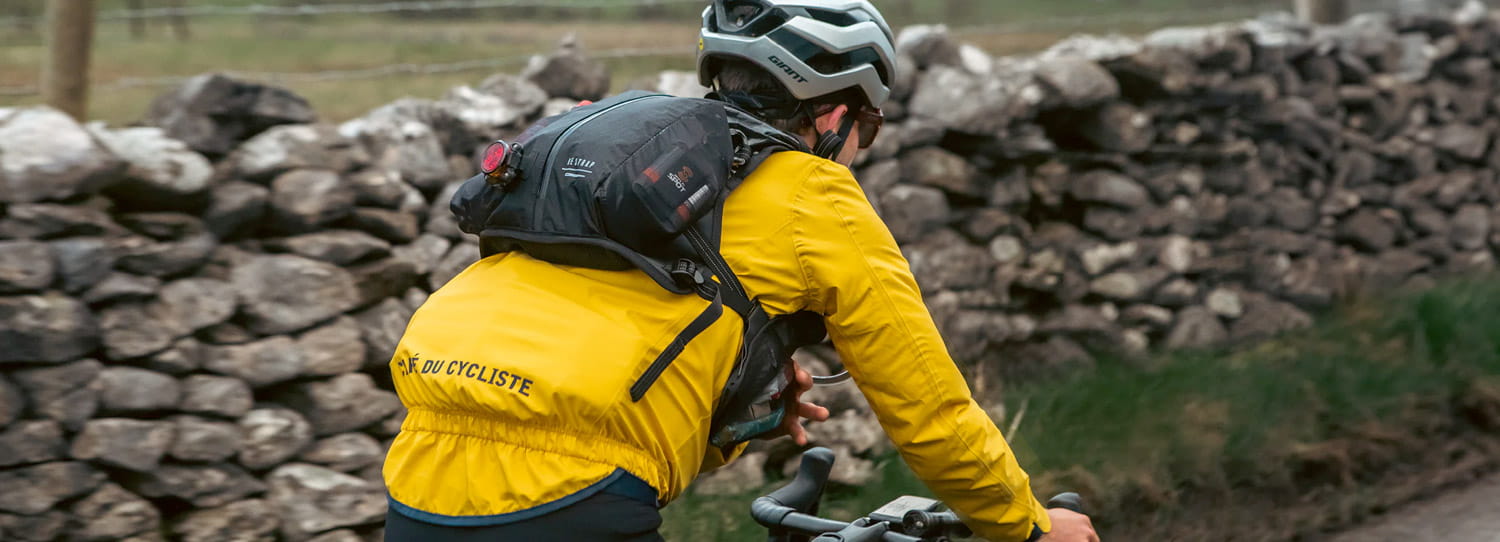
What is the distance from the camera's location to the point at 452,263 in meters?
4.62

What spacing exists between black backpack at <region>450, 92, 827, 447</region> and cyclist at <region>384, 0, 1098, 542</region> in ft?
0.09

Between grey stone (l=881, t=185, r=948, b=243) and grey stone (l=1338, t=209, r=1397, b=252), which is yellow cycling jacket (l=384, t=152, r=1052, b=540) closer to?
grey stone (l=881, t=185, r=948, b=243)

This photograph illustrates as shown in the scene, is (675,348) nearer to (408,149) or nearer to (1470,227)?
(408,149)

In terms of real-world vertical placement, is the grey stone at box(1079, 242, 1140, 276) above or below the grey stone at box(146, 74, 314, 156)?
below

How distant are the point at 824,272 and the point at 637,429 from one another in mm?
377

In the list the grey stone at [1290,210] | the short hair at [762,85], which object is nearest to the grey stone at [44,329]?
the short hair at [762,85]

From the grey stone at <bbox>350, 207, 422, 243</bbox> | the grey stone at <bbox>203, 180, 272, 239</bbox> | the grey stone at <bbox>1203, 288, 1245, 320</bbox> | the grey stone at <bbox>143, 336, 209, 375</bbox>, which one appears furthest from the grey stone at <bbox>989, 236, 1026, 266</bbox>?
the grey stone at <bbox>143, 336, 209, 375</bbox>

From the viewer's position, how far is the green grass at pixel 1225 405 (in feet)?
→ 16.5

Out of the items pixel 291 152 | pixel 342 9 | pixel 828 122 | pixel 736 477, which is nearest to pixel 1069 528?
pixel 828 122

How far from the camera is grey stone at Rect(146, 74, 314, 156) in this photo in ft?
13.4

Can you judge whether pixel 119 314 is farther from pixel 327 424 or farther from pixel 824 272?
pixel 824 272

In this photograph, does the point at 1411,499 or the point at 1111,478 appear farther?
the point at 1411,499

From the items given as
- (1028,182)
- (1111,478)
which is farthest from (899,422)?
(1028,182)

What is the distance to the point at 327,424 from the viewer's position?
4.25 metres
